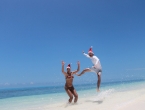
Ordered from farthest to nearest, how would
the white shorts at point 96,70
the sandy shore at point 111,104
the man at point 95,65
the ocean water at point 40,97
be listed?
the ocean water at point 40,97 → the white shorts at point 96,70 → the man at point 95,65 → the sandy shore at point 111,104

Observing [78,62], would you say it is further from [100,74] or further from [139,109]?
[139,109]

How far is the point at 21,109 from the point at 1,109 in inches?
60.1

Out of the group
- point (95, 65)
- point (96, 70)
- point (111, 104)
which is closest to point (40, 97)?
point (96, 70)

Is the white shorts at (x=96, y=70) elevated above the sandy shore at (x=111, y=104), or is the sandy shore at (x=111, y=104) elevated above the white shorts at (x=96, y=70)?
the white shorts at (x=96, y=70)

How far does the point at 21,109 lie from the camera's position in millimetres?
9969

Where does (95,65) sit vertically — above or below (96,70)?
above

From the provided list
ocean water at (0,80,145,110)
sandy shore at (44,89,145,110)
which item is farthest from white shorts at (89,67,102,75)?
ocean water at (0,80,145,110)

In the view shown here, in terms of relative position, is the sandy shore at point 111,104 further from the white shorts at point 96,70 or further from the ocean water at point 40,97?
the ocean water at point 40,97

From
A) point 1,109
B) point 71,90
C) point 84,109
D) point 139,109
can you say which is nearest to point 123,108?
point 139,109

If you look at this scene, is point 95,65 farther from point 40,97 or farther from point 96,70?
point 40,97

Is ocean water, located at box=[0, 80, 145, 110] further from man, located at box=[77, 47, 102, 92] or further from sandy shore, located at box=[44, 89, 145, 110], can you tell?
man, located at box=[77, 47, 102, 92]

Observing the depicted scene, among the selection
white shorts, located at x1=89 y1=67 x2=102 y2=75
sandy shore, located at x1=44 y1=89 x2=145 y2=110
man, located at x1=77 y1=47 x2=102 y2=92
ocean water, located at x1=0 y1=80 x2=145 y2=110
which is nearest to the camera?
sandy shore, located at x1=44 y1=89 x2=145 y2=110

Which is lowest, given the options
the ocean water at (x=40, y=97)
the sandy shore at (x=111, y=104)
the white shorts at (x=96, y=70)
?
the ocean water at (x=40, y=97)

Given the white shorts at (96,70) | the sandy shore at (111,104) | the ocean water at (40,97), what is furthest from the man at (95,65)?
the ocean water at (40,97)
